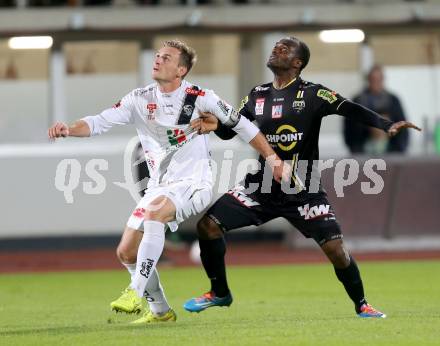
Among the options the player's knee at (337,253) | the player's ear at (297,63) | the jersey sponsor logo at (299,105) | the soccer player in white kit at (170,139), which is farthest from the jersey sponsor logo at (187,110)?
the player's knee at (337,253)

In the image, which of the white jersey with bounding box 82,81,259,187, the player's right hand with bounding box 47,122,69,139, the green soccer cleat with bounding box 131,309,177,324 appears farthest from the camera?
the green soccer cleat with bounding box 131,309,177,324

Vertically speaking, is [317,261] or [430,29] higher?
[430,29]

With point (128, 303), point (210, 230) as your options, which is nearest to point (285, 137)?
Answer: point (210, 230)

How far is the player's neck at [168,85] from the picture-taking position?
10305 millimetres

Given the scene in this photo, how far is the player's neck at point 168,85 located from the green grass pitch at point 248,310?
1854 mm

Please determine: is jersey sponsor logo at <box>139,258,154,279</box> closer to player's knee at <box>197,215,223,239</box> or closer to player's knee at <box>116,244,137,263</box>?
player's knee at <box>116,244,137,263</box>

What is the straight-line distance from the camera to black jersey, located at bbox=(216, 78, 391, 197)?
10562mm

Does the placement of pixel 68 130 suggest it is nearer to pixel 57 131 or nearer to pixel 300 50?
pixel 57 131

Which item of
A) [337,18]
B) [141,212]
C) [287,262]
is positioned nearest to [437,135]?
[337,18]

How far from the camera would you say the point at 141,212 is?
395 inches

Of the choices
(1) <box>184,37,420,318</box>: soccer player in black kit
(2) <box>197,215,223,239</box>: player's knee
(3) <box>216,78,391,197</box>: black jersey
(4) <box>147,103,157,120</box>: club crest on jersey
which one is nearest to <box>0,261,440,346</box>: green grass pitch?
(1) <box>184,37,420,318</box>: soccer player in black kit

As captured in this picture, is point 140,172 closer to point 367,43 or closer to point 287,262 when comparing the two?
point 287,262

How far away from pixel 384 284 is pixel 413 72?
27.7 ft

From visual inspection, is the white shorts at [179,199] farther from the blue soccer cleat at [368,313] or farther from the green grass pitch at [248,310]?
the blue soccer cleat at [368,313]
